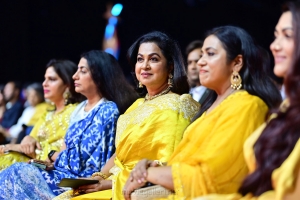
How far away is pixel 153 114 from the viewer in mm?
3596

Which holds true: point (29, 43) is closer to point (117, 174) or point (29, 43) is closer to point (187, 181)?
point (117, 174)

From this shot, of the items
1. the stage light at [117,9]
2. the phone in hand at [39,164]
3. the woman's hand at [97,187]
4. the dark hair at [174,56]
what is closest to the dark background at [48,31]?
the stage light at [117,9]

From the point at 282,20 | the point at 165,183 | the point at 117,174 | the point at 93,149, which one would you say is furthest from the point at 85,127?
the point at 282,20

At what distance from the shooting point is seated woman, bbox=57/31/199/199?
3.51 metres

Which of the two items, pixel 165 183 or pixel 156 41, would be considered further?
pixel 156 41

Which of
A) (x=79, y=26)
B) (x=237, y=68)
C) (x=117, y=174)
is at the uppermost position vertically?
(x=79, y=26)

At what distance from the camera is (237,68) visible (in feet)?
9.86

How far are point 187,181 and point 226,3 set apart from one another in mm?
6623

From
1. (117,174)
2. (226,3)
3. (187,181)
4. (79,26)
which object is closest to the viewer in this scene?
(187,181)

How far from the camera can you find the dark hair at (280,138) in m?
2.26

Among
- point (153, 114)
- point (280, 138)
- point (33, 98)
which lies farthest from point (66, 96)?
point (33, 98)

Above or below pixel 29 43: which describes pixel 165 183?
below

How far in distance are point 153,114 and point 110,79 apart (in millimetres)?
1074

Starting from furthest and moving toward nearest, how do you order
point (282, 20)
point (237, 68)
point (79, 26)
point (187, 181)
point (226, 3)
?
point (79, 26) → point (226, 3) → point (237, 68) → point (187, 181) → point (282, 20)
